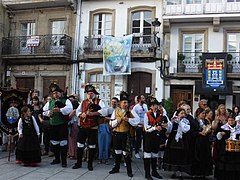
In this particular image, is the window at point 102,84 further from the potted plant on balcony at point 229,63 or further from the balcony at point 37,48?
the potted plant on balcony at point 229,63

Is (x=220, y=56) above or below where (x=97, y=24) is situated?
below

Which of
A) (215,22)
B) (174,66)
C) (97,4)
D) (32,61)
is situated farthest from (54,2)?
(215,22)

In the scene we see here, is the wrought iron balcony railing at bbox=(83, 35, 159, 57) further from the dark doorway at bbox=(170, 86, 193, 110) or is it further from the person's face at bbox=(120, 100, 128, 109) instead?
the person's face at bbox=(120, 100, 128, 109)

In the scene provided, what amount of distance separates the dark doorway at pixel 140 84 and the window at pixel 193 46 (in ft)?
7.49

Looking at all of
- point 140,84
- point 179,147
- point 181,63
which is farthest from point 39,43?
point 179,147

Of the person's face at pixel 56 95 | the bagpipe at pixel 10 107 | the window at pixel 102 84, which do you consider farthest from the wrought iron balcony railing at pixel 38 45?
the person's face at pixel 56 95

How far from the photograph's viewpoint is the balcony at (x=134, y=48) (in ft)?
50.9

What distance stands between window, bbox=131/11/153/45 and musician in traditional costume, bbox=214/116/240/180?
1006 cm

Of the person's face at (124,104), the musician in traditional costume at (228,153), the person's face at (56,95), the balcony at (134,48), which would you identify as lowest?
the musician in traditional costume at (228,153)

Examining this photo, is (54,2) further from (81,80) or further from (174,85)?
(174,85)

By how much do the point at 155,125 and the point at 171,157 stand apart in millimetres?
781

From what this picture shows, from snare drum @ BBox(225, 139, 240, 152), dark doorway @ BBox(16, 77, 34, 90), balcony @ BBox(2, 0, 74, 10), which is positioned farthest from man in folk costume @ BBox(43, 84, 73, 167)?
dark doorway @ BBox(16, 77, 34, 90)

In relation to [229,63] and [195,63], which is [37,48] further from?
[229,63]

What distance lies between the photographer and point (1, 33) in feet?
59.1
